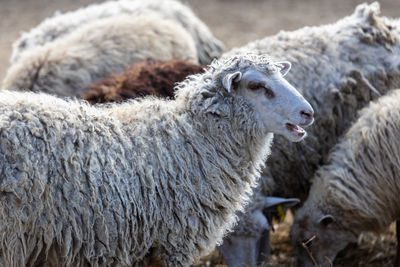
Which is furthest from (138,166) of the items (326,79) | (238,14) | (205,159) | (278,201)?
(238,14)

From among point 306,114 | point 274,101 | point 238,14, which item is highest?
point 238,14

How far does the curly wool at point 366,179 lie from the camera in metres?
4.57

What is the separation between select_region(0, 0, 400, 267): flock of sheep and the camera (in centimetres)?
322

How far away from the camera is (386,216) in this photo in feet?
15.3

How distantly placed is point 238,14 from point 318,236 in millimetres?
10439

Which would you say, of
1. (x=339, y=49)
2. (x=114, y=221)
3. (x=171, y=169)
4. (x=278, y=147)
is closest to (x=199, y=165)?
(x=171, y=169)

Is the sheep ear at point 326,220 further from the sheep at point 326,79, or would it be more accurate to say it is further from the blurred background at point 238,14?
the blurred background at point 238,14

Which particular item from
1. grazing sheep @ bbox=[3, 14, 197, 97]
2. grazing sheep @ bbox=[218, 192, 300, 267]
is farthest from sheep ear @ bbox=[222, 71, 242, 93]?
grazing sheep @ bbox=[3, 14, 197, 97]

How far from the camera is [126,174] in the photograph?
341 centimetres

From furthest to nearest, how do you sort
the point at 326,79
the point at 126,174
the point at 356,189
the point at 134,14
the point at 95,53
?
the point at 134,14, the point at 95,53, the point at 326,79, the point at 356,189, the point at 126,174

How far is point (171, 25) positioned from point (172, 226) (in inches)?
152

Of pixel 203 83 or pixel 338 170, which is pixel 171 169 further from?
pixel 338 170

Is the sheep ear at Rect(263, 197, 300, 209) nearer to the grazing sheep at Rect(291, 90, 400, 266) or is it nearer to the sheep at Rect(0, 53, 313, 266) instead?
the grazing sheep at Rect(291, 90, 400, 266)

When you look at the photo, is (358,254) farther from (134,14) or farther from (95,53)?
(134,14)
